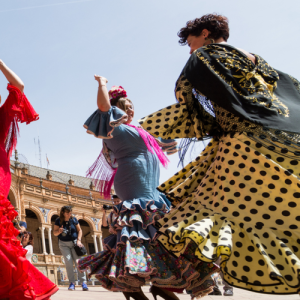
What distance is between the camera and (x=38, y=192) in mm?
28547

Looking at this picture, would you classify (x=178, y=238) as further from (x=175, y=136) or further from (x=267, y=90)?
(x=267, y=90)

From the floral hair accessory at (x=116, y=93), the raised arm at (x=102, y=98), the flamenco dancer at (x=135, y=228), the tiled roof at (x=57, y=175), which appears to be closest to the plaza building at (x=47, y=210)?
the tiled roof at (x=57, y=175)

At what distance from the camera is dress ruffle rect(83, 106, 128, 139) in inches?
107

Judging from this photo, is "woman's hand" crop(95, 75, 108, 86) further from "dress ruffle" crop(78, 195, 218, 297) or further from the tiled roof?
the tiled roof

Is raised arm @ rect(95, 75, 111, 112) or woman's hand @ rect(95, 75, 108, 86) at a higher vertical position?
woman's hand @ rect(95, 75, 108, 86)

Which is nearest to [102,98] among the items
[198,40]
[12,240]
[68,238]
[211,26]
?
[198,40]

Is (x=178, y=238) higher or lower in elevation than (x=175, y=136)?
lower

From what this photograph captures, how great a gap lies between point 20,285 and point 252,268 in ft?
4.99

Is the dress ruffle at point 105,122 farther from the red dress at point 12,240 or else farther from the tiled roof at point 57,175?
the tiled roof at point 57,175

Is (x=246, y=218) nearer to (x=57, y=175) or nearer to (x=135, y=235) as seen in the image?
(x=135, y=235)

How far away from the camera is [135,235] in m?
2.63

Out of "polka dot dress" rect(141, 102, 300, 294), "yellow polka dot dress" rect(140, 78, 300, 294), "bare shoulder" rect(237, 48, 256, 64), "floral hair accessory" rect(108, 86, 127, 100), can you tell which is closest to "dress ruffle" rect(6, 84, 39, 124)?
"floral hair accessory" rect(108, 86, 127, 100)

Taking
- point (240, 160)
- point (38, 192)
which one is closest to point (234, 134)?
point (240, 160)

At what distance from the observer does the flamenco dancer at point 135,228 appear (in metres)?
2.51
